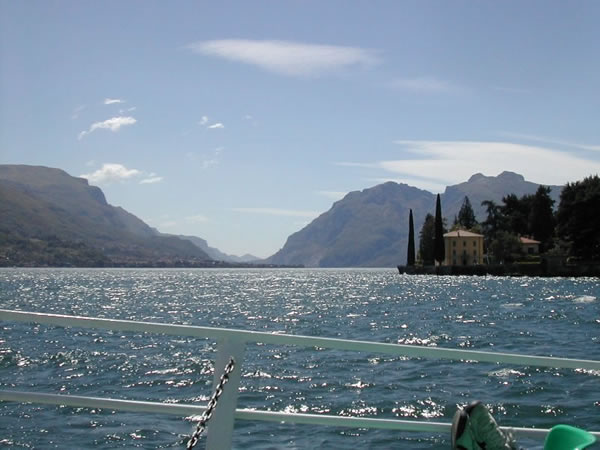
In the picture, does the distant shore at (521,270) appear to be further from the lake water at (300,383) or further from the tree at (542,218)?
the lake water at (300,383)

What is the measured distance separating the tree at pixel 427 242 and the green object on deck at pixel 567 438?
131392mm

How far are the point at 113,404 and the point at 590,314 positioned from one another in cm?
4140

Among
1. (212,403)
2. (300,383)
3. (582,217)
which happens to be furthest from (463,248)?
(212,403)

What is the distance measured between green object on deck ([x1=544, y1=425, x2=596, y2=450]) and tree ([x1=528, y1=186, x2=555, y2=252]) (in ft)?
435

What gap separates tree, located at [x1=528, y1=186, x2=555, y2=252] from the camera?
131625 mm

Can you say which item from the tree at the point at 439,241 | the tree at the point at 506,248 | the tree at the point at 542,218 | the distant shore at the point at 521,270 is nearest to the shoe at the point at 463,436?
the distant shore at the point at 521,270

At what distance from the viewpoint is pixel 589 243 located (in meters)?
99.6

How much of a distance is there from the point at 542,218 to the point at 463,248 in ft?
49.4

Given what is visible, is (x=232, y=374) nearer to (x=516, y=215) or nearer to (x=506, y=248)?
(x=506, y=248)

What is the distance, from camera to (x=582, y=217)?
98.1m

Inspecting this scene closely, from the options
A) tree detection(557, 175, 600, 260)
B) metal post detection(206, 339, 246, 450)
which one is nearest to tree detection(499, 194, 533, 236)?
tree detection(557, 175, 600, 260)

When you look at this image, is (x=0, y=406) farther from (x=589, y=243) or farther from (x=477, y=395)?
(x=589, y=243)

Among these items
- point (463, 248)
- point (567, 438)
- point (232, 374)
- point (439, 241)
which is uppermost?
point (439, 241)

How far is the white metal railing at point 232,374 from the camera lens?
12.3ft
